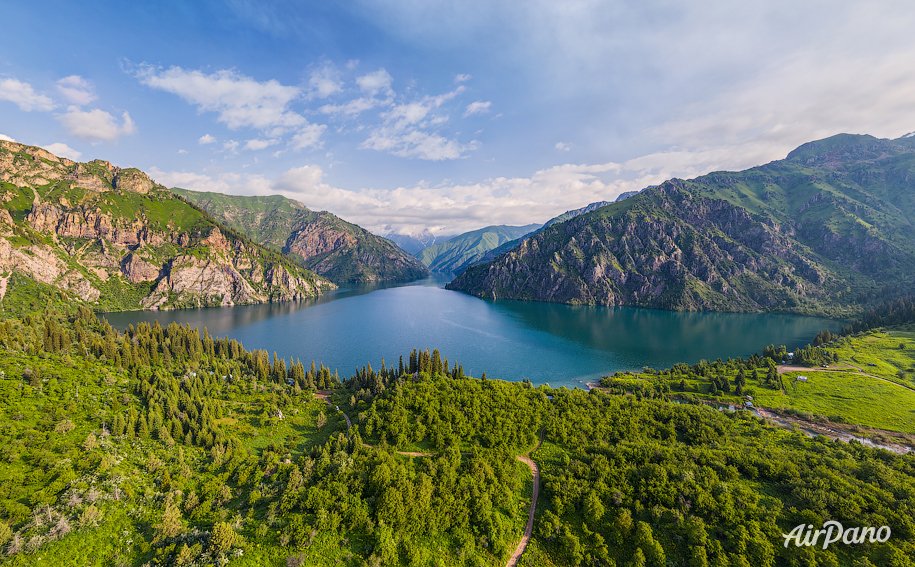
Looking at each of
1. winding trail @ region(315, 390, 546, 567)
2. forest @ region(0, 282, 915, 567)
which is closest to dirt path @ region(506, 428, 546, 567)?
winding trail @ region(315, 390, 546, 567)

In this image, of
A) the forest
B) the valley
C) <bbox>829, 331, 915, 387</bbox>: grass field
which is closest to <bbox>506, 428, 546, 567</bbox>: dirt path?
the valley

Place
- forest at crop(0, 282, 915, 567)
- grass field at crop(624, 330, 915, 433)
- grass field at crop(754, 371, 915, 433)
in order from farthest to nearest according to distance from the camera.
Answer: grass field at crop(624, 330, 915, 433) < grass field at crop(754, 371, 915, 433) < forest at crop(0, 282, 915, 567)

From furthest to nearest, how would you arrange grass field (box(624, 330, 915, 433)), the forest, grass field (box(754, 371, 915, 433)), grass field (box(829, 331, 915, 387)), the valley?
grass field (box(829, 331, 915, 387)), grass field (box(624, 330, 915, 433)), grass field (box(754, 371, 915, 433)), the valley, the forest

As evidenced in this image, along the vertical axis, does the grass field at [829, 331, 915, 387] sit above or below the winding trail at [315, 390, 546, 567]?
above

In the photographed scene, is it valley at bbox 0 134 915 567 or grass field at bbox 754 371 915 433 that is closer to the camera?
valley at bbox 0 134 915 567

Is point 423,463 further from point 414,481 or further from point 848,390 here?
point 848,390

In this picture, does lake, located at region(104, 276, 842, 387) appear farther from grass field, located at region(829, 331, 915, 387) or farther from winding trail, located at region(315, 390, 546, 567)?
winding trail, located at region(315, 390, 546, 567)

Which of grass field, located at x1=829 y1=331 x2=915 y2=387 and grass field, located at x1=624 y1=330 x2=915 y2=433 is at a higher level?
grass field, located at x1=829 y1=331 x2=915 y2=387

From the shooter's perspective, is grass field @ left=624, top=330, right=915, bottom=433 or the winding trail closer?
the winding trail

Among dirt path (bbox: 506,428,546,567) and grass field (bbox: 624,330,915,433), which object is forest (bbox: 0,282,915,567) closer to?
dirt path (bbox: 506,428,546,567)

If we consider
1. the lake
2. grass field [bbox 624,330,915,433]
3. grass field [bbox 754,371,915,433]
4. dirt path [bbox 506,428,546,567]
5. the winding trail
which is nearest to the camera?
dirt path [bbox 506,428,546,567]
